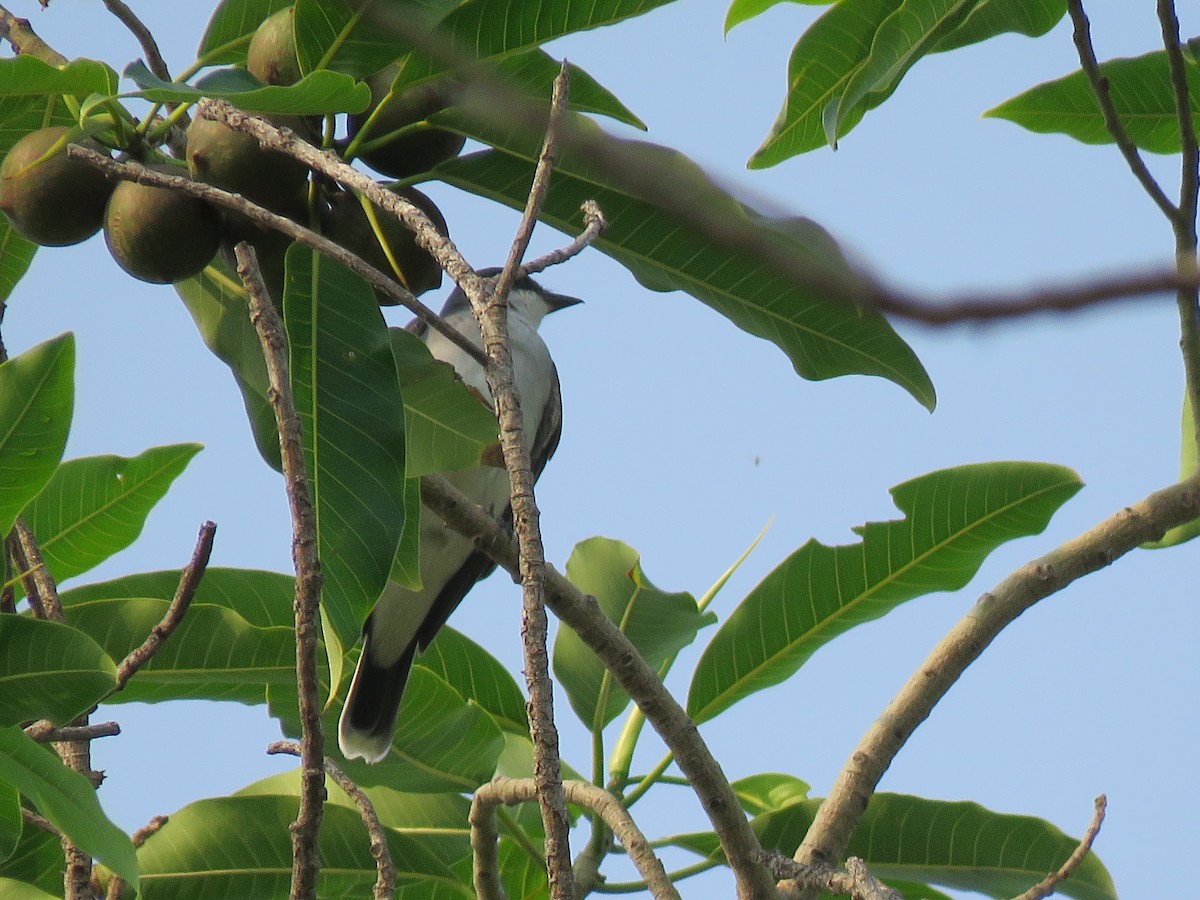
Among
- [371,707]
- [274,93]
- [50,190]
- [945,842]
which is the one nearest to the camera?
[274,93]

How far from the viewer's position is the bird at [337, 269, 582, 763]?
437 centimetres

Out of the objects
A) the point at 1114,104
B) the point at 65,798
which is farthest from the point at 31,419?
the point at 1114,104

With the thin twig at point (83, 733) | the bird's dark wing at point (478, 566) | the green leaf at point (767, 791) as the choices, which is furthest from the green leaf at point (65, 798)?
the bird's dark wing at point (478, 566)

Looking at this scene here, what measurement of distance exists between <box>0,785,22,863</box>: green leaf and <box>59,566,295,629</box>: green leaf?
0.68m

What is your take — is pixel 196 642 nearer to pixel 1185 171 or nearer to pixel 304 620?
pixel 304 620

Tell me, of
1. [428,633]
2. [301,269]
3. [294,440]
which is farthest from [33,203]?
[428,633]

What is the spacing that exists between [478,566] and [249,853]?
205cm

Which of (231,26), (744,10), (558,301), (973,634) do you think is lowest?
(973,634)

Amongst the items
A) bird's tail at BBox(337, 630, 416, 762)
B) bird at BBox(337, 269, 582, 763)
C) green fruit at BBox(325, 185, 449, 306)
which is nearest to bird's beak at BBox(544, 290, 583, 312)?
bird at BBox(337, 269, 582, 763)

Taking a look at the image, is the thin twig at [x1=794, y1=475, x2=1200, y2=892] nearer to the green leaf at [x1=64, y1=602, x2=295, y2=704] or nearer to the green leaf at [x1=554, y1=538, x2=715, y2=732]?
the green leaf at [x1=554, y1=538, x2=715, y2=732]

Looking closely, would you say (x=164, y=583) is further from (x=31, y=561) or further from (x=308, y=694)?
(x=308, y=694)

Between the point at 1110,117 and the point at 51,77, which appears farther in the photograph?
the point at 1110,117

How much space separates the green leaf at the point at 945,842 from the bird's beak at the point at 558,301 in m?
3.77

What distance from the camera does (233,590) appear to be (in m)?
2.98
